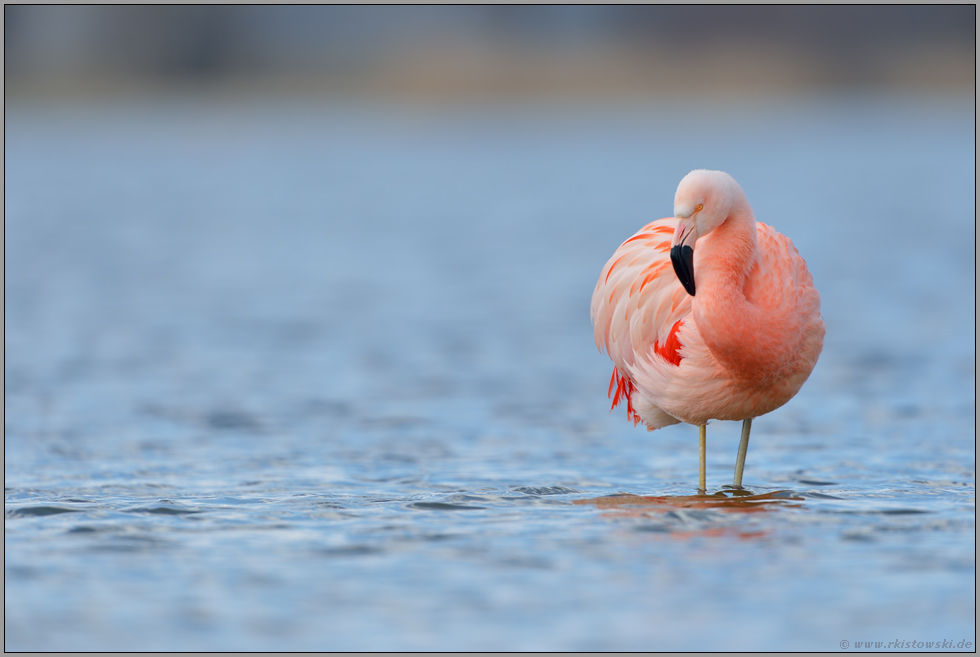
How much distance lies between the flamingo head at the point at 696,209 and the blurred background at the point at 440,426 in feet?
3.46

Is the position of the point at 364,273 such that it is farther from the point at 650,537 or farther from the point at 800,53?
the point at 800,53

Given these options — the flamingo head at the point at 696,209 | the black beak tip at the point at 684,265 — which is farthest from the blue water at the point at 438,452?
the flamingo head at the point at 696,209

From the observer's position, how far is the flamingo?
5.59 meters

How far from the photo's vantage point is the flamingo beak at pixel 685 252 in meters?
5.44

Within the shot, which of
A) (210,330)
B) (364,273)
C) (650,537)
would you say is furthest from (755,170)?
(650,537)

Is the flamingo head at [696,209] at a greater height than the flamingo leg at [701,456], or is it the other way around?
the flamingo head at [696,209]

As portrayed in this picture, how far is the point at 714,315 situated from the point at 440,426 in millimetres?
2871

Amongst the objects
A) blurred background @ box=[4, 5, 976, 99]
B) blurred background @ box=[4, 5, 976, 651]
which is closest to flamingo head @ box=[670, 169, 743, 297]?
blurred background @ box=[4, 5, 976, 651]

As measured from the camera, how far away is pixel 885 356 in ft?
33.5

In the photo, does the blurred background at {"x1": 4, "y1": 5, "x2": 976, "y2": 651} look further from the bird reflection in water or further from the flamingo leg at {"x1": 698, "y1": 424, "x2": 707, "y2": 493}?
the flamingo leg at {"x1": 698, "y1": 424, "x2": 707, "y2": 493}

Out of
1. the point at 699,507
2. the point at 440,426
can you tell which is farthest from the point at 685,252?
the point at 440,426

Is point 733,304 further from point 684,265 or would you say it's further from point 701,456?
point 701,456

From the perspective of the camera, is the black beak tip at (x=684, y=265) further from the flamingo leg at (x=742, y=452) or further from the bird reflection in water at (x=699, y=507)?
the flamingo leg at (x=742, y=452)

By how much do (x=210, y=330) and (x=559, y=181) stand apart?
17.4 metres
